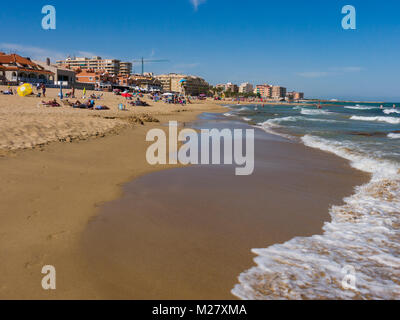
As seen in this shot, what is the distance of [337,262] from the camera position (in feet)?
10.8

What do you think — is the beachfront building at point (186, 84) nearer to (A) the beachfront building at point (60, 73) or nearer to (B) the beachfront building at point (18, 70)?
(A) the beachfront building at point (60, 73)

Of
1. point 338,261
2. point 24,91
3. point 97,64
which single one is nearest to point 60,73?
point 24,91

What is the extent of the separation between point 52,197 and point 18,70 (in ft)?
166

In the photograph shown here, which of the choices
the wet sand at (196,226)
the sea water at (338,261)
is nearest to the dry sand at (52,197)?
the wet sand at (196,226)

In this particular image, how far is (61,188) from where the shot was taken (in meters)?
5.13

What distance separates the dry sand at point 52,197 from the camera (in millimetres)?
2717

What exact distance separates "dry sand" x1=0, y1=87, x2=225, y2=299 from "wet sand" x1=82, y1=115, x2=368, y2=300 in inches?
8.5

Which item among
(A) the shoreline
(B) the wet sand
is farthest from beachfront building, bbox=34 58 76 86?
(B) the wet sand

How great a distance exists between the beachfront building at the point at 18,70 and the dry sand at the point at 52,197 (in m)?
42.5

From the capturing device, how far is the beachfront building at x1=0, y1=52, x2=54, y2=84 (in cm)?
4375

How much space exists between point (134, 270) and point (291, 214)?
291 cm

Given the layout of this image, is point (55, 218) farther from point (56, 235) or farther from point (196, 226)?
point (196, 226)
